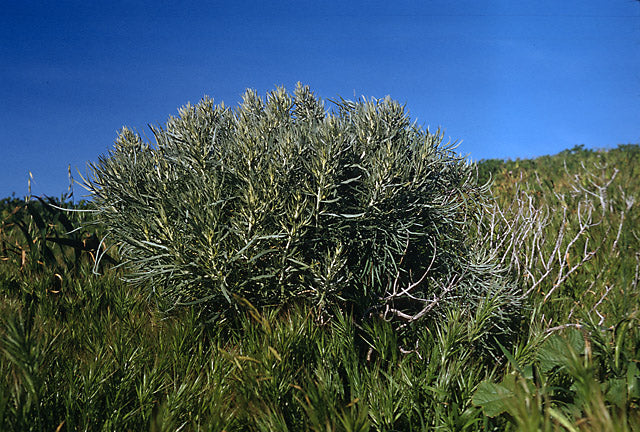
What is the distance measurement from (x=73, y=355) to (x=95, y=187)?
1251 millimetres

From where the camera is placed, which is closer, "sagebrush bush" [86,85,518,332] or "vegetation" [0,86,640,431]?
"vegetation" [0,86,640,431]

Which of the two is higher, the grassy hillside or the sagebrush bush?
the sagebrush bush

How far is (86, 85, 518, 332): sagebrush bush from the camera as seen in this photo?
106 inches

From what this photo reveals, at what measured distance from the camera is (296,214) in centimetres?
270

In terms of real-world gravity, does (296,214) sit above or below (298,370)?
above

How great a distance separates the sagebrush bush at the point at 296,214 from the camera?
2.71 meters

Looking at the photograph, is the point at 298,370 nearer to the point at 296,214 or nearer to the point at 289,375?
the point at 289,375

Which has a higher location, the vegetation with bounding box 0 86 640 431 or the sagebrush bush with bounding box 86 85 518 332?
the sagebrush bush with bounding box 86 85 518 332

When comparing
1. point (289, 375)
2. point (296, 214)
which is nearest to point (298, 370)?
point (289, 375)

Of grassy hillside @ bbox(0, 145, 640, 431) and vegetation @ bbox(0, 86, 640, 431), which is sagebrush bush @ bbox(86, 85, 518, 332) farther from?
grassy hillside @ bbox(0, 145, 640, 431)

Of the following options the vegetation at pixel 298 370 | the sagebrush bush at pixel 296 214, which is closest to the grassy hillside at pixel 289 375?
the vegetation at pixel 298 370

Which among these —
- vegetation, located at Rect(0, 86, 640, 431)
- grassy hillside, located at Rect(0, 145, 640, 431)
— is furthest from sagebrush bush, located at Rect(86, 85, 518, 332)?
grassy hillside, located at Rect(0, 145, 640, 431)

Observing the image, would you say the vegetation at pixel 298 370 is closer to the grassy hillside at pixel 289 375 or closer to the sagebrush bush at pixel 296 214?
the grassy hillside at pixel 289 375

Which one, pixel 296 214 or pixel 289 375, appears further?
pixel 296 214
